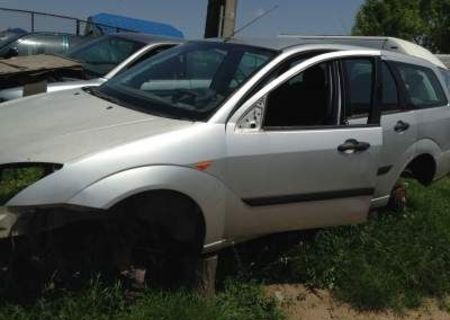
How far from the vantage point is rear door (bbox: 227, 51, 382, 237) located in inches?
170

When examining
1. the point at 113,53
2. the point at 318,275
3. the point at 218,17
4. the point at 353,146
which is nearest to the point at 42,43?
the point at 218,17

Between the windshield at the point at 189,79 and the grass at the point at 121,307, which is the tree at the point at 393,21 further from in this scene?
the grass at the point at 121,307

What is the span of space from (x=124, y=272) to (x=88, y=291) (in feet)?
1.10

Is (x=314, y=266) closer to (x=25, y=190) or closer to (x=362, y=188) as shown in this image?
(x=362, y=188)

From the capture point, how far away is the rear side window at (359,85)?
16.7 feet

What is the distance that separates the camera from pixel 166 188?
154 inches

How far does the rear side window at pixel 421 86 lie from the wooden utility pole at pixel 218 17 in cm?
425

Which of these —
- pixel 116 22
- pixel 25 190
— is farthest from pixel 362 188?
pixel 116 22

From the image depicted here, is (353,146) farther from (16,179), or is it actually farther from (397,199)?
(16,179)

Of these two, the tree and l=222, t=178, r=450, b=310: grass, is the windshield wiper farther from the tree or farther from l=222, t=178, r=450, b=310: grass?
the tree

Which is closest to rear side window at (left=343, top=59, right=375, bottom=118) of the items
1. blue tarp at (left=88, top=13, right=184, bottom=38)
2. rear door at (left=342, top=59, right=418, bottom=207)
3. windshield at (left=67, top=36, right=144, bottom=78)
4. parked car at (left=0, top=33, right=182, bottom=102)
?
rear door at (left=342, top=59, right=418, bottom=207)

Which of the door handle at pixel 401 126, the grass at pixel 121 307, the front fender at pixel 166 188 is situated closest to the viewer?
the front fender at pixel 166 188

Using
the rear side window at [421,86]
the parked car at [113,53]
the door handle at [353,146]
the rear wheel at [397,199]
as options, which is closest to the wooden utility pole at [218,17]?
the parked car at [113,53]

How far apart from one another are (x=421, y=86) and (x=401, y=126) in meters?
0.81
